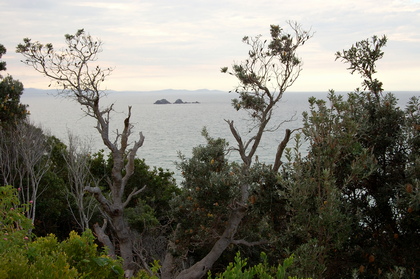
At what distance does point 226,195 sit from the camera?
12.0 metres

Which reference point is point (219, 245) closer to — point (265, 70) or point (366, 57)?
point (265, 70)

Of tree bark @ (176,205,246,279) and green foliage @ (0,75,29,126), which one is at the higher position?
green foliage @ (0,75,29,126)

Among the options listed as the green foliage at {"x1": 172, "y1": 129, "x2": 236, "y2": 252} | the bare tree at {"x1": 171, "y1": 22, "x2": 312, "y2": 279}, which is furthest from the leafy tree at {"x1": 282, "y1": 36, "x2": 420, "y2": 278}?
the bare tree at {"x1": 171, "y1": 22, "x2": 312, "y2": 279}

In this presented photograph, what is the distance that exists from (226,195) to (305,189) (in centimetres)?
565

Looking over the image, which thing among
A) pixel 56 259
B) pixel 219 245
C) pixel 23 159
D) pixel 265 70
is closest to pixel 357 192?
pixel 56 259

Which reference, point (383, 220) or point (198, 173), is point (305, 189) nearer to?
point (383, 220)

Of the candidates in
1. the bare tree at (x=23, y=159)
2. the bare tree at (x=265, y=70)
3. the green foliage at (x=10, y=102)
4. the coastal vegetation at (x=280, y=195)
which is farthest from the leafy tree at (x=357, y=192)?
the bare tree at (x=23, y=159)

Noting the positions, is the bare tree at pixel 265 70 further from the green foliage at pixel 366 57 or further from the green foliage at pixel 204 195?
the green foliage at pixel 366 57

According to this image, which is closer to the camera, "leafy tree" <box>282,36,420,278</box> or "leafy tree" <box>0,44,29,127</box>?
"leafy tree" <box>282,36,420,278</box>

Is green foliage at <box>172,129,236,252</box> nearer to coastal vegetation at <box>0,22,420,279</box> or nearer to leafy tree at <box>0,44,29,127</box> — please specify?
coastal vegetation at <box>0,22,420,279</box>

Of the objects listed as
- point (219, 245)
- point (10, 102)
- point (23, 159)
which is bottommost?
point (219, 245)

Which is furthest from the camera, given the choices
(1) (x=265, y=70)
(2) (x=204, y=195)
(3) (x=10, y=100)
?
(3) (x=10, y=100)

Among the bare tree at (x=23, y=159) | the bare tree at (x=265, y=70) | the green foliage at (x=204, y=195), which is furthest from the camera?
the bare tree at (x=23, y=159)

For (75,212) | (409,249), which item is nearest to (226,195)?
(409,249)
